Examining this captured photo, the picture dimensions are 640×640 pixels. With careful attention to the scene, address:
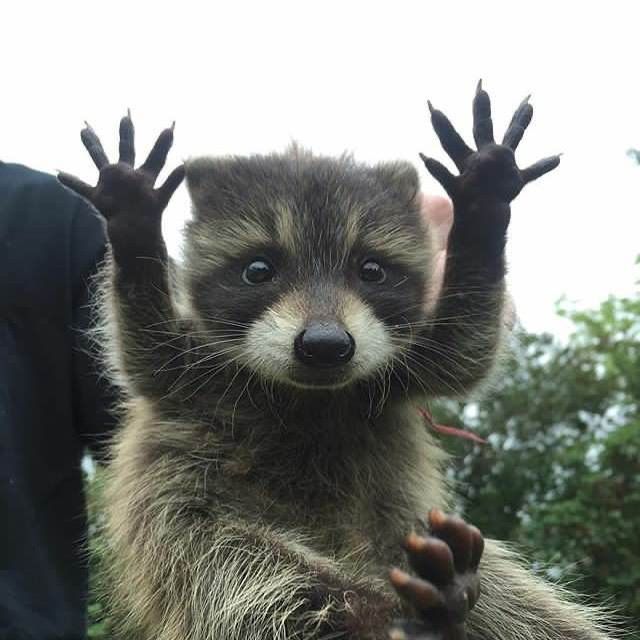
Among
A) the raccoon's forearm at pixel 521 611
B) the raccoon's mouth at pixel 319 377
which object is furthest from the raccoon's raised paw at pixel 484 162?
the raccoon's forearm at pixel 521 611

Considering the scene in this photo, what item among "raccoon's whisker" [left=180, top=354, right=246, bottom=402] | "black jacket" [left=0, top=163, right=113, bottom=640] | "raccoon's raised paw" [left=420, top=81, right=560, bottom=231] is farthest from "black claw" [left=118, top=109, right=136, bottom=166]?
Result: "raccoon's raised paw" [left=420, top=81, right=560, bottom=231]

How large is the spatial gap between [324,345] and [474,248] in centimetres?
93

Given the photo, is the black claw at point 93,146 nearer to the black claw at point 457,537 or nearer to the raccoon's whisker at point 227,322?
the raccoon's whisker at point 227,322

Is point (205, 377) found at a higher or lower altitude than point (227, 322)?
lower

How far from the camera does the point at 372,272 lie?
3924mm

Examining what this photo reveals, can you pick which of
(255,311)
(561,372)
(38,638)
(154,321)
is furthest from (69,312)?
(561,372)

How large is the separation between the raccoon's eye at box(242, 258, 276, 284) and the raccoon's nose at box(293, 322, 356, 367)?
1.44ft

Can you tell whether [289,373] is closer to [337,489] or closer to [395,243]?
[337,489]

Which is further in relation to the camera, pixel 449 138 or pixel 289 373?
pixel 449 138

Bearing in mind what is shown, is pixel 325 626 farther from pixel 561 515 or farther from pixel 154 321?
pixel 561 515

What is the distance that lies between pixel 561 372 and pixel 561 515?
3.99 m

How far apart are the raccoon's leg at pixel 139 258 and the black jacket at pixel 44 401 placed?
1.70 ft

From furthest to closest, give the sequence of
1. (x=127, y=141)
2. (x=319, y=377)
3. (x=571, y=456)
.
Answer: (x=571, y=456) → (x=127, y=141) → (x=319, y=377)

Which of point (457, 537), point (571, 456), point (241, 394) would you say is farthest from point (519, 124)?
point (571, 456)
